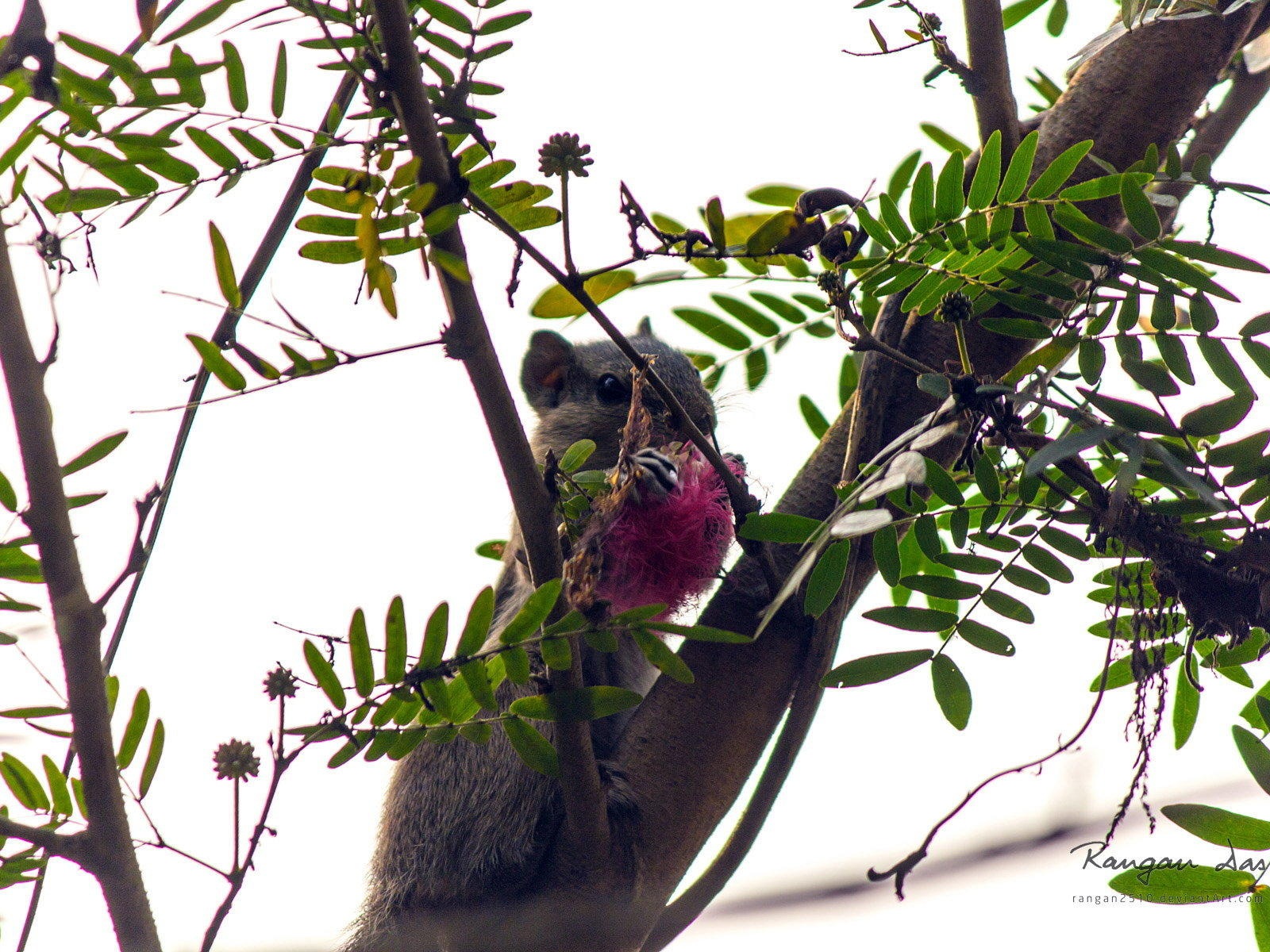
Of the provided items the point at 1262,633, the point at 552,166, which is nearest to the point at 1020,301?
the point at 1262,633

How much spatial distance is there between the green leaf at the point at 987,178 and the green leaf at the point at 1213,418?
65 cm

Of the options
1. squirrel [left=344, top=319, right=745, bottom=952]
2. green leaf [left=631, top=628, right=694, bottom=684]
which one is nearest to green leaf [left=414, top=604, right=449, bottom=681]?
green leaf [left=631, top=628, right=694, bottom=684]

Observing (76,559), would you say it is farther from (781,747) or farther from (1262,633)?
(1262,633)

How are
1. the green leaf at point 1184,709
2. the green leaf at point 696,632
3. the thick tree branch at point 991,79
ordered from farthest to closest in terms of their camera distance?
the thick tree branch at point 991,79
the green leaf at point 1184,709
the green leaf at point 696,632

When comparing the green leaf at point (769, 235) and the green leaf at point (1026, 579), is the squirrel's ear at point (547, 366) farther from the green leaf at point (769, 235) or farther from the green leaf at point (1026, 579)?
the green leaf at point (769, 235)

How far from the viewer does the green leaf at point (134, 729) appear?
8.23 feet

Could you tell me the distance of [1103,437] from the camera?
6.33ft

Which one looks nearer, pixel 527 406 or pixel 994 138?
pixel 994 138

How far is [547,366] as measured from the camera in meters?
5.20

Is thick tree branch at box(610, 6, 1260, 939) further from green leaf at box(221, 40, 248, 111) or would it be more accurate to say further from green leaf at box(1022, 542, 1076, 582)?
green leaf at box(221, 40, 248, 111)

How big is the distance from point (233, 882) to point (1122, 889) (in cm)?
160

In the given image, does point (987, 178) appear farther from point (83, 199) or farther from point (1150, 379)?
point (83, 199)

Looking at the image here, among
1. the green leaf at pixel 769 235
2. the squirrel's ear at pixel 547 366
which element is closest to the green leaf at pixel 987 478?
the green leaf at pixel 769 235

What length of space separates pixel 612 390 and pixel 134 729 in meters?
2.60
